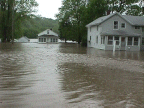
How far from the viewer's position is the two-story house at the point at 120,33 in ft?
112

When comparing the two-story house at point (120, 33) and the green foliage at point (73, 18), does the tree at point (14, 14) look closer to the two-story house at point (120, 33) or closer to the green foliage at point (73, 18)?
the green foliage at point (73, 18)

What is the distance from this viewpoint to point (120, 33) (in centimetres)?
3472

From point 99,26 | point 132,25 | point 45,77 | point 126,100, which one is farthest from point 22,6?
point 126,100

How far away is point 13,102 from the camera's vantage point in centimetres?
564

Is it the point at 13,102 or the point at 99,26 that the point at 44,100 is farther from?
the point at 99,26

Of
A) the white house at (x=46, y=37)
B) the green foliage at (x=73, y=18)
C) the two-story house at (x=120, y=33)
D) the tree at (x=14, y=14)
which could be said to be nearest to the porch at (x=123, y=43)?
the two-story house at (x=120, y=33)

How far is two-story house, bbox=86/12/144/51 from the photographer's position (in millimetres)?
34250

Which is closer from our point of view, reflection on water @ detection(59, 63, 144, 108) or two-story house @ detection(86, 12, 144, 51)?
reflection on water @ detection(59, 63, 144, 108)

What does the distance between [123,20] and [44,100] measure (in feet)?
107

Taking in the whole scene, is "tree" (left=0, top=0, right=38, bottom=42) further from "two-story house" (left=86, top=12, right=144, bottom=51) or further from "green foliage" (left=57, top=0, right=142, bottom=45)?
"two-story house" (left=86, top=12, right=144, bottom=51)

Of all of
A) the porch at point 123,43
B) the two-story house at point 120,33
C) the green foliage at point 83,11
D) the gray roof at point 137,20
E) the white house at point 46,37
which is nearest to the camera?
the porch at point 123,43

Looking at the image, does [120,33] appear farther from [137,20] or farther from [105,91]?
[105,91]

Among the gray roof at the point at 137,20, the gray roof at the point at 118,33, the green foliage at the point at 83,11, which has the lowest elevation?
the gray roof at the point at 118,33

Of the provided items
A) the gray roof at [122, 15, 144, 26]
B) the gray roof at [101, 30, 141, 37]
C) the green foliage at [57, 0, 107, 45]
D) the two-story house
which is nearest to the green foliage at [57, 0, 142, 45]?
the green foliage at [57, 0, 107, 45]
